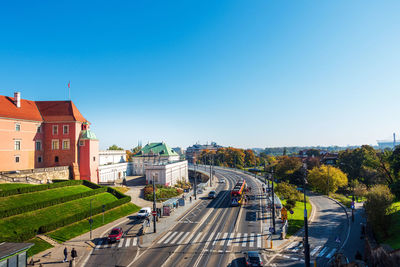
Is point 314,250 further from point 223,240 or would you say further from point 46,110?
point 46,110

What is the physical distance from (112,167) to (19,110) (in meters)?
29.1

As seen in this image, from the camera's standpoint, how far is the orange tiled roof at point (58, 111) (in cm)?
5522

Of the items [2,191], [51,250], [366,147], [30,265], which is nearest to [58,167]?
[2,191]

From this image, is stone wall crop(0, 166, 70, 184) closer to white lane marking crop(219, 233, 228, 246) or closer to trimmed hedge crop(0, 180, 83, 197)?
trimmed hedge crop(0, 180, 83, 197)

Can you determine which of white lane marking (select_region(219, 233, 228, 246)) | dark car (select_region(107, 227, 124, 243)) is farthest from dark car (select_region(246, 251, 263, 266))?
dark car (select_region(107, 227, 124, 243))

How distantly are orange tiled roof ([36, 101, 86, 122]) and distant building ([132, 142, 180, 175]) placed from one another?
3585 centimetres

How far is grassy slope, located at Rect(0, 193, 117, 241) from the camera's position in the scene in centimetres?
2828

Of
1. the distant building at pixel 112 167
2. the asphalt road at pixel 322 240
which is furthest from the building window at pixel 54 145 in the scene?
the asphalt road at pixel 322 240

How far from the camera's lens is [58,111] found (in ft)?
184

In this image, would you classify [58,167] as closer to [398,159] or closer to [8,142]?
[8,142]

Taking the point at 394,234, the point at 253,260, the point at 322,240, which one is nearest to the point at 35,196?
the point at 253,260

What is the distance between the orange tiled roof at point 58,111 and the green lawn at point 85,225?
88.4ft

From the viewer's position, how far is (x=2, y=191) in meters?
33.8

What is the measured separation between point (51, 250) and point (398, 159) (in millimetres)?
49633
